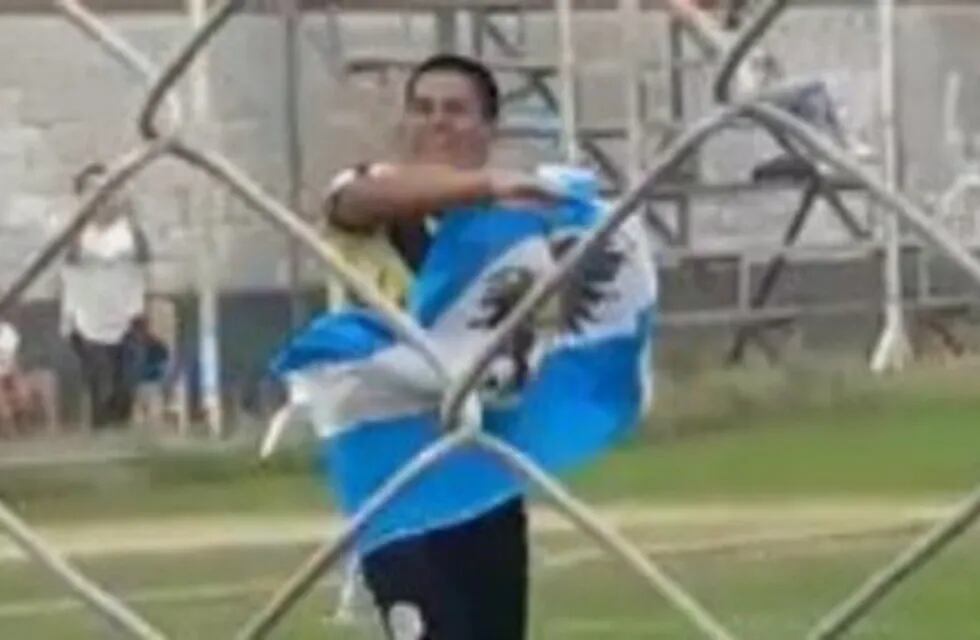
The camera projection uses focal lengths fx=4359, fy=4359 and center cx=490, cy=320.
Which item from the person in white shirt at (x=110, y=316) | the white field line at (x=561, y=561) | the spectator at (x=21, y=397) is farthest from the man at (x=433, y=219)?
the spectator at (x=21, y=397)

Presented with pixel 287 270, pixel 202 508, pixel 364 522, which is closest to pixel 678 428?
pixel 287 270

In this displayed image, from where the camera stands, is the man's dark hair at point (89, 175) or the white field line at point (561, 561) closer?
the man's dark hair at point (89, 175)

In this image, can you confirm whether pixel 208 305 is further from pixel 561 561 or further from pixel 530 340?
pixel 530 340

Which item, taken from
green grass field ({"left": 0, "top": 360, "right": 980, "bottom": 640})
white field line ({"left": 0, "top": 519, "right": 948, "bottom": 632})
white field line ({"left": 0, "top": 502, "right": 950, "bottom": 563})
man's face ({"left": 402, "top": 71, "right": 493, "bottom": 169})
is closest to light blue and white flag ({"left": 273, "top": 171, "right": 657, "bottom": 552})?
man's face ({"left": 402, "top": 71, "right": 493, "bottom": 169})

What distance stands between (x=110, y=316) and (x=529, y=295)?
10629 mm

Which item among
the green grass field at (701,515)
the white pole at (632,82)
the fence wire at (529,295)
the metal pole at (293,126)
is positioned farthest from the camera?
the metal pole at (293,126)

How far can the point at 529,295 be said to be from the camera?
217 centimetres

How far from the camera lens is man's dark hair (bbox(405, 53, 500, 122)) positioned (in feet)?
12.6

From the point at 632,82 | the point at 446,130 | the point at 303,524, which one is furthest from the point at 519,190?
the point at 632,82

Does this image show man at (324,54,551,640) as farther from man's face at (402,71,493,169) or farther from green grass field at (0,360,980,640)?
green grass field at (0,360,980,640)

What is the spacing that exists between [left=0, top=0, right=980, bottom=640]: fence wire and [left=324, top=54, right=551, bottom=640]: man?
26cm

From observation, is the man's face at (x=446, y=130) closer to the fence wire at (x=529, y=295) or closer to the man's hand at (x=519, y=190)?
the man's hand at (x=519, y=190)

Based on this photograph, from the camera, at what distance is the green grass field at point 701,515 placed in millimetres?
8547

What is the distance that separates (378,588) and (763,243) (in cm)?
998
